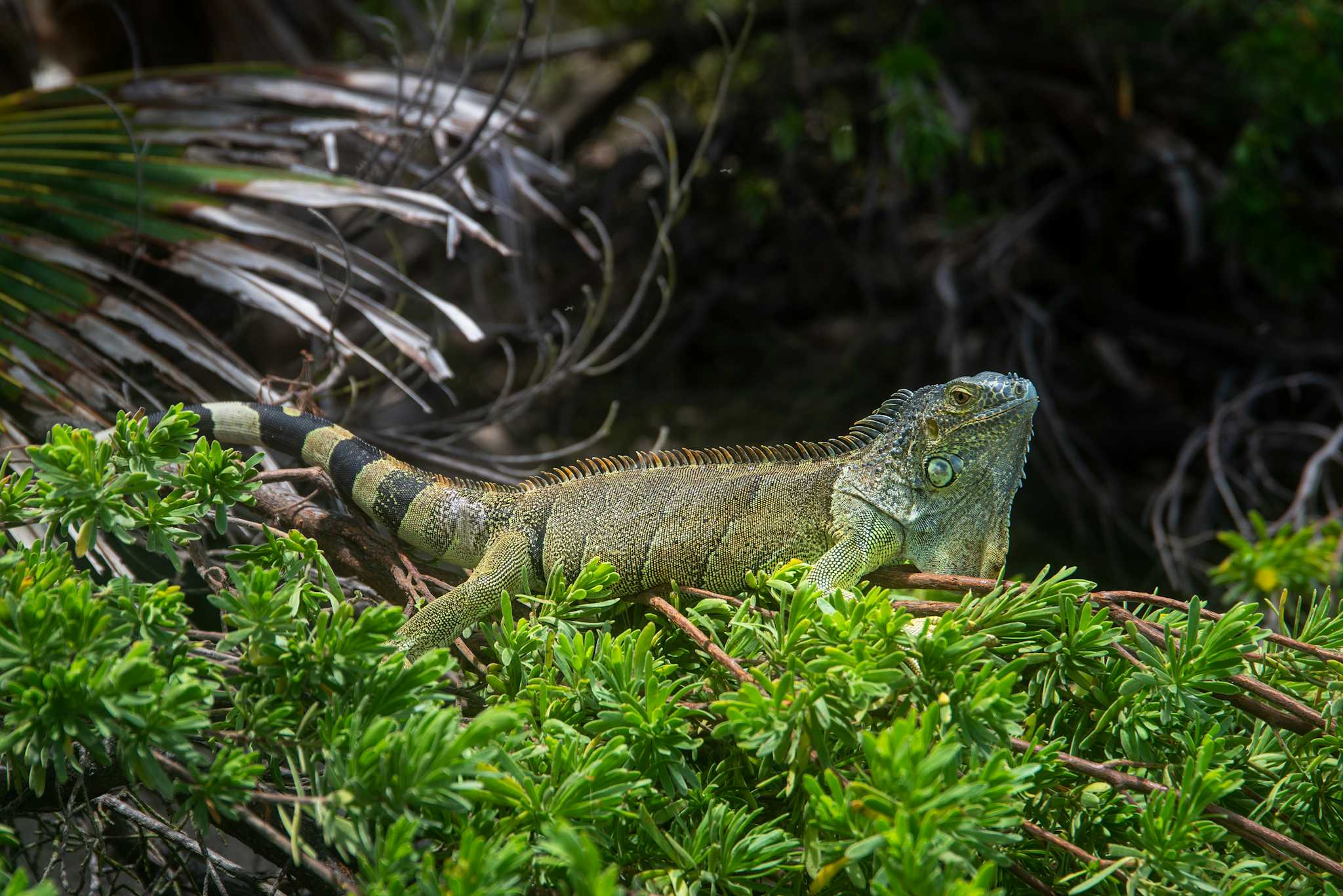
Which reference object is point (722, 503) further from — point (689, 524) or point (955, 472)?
point (955, 472)

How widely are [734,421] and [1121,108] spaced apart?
257 centimetres

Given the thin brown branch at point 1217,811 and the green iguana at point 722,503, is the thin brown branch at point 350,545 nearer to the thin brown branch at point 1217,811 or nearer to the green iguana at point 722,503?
the green iguana at point 722,503

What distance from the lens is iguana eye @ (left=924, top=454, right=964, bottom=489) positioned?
2.57 metres

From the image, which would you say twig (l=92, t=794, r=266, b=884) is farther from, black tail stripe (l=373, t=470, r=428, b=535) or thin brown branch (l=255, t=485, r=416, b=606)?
black tail stripe (l=373, t=470, r=428, b=535)

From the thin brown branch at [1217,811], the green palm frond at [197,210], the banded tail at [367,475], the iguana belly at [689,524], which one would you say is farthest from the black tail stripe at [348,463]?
the thin brown branch at [1217,811]

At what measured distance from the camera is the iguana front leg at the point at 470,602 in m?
2.30

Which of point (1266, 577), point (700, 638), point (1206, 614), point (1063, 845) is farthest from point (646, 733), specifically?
point (1266, 577)

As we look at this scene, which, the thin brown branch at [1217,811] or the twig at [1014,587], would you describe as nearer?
the thin brown branch at [1217,811]

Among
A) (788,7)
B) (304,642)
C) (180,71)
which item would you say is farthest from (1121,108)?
(304,642)

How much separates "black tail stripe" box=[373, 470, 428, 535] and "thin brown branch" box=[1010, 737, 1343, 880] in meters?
1.46

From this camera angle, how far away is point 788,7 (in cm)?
558

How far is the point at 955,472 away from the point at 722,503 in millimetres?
566

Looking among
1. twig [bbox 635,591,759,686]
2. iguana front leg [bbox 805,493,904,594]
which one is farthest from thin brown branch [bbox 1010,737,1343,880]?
iguana front leg [bbox 805,493,904,594]

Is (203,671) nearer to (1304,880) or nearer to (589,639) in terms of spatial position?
(589,639)
